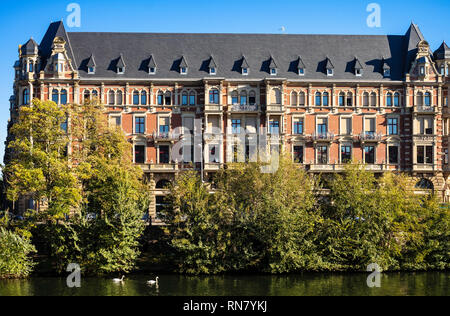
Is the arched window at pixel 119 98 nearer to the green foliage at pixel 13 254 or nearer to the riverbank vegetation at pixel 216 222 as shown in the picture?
the riverbank vegetation at pixel 216 222

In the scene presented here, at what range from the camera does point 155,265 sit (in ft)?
162

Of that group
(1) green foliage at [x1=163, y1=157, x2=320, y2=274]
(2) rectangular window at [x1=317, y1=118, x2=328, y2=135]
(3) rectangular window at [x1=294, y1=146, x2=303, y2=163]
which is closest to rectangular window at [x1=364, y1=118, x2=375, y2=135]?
(2) rectangular window at [x1=317, y1=118, x2=328, y2=135]

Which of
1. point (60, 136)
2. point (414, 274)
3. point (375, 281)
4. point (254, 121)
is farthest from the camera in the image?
point (254, 121)

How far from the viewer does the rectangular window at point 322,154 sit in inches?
2682

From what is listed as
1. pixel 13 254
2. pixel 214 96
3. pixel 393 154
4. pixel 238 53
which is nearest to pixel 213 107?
pixel 214 96

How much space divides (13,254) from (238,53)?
1505 inches

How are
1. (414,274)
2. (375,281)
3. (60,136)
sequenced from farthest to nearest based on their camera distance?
1. (60,136)
2. (414,274)
3. (375,281)

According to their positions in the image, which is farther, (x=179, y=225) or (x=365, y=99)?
(x=365, y=99)

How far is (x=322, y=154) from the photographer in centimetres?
6831

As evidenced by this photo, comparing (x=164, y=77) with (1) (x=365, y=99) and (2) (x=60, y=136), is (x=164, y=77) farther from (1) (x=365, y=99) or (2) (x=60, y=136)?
(1) (x=365, y=99)

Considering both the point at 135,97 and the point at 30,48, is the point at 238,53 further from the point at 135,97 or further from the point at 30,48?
the point at 30,48

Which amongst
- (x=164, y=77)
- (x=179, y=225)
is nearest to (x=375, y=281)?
(x=179, y=225)

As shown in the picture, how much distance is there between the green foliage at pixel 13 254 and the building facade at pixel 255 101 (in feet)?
71.6

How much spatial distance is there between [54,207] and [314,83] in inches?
1391
